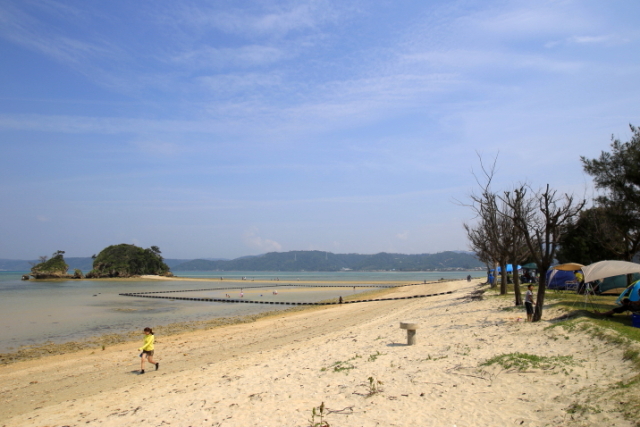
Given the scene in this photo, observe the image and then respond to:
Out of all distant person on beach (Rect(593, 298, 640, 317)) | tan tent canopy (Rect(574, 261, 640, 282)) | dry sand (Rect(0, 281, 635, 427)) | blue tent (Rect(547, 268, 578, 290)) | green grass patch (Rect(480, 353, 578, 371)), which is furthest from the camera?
blue tent (Rect(547, 268, 578, 290))

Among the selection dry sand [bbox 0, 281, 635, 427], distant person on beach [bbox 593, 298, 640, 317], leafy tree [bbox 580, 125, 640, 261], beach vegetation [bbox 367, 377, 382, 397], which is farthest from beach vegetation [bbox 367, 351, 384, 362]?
leafy tree [bbox 580, 125, 640, 261]

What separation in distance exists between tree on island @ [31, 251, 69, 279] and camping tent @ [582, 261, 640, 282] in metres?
119

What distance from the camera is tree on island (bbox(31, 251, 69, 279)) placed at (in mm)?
105750

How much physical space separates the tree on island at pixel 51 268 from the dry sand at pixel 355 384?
354ft

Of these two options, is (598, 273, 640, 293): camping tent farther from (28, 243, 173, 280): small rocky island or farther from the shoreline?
(28, 243, 173, 280): small rocky island

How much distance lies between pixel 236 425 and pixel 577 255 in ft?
121

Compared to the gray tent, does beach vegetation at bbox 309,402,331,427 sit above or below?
below

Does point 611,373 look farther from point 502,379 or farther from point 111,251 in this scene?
point 111,251

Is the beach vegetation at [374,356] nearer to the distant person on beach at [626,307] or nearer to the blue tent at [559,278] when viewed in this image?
the distant person on beach at [626,307]

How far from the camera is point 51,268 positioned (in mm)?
106938

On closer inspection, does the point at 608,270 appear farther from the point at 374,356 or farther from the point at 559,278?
the point at 559,278

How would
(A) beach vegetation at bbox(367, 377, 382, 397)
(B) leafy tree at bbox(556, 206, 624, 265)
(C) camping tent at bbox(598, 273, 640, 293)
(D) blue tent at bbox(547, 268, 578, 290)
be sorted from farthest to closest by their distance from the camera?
1. (B) leafy tree at bbox(556, 206, 624, 265)
2. (D) blue tent at bbox(547, 268, 578, 290)
3. (C) camping tent at bbox(598, 273, 640, 293)
4. (A) beach vegetation at bbox(367, 377, 382, 397)

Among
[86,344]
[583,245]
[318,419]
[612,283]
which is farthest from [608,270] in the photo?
[583,245]

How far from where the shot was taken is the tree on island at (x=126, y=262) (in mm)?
112500
